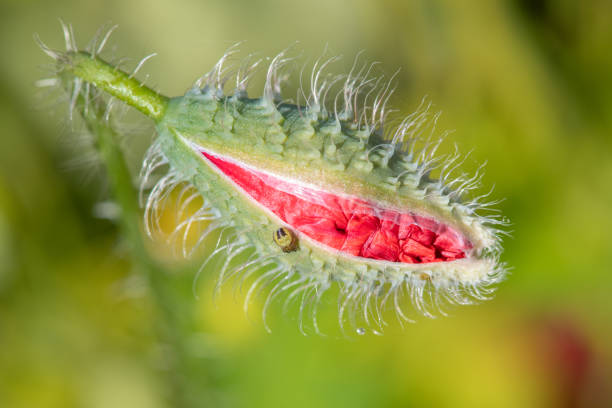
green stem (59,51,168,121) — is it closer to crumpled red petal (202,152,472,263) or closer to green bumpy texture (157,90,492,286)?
green bumpy texture (157,90,492,286)

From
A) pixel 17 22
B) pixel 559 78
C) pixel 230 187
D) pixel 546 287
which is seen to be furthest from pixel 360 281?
pixel 17 22

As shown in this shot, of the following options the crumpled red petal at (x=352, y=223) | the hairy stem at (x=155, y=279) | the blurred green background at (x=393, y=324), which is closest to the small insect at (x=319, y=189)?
the crumpled red petal at (x=352, y=223)

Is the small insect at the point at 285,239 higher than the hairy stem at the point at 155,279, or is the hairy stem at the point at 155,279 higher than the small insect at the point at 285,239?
the small insect at the point at 285,239

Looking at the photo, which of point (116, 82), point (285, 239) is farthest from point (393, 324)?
point (116, 82)

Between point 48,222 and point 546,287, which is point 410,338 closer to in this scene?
point 546,287

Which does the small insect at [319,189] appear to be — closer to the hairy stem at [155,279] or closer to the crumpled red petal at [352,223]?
the crumpled red petal at [352,223]

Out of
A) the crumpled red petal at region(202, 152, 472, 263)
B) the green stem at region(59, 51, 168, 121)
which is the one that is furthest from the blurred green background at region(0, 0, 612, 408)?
the crumpled red petal at region(202, 152, 472, 263)

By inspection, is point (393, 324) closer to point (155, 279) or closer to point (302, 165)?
point (155, 279)
